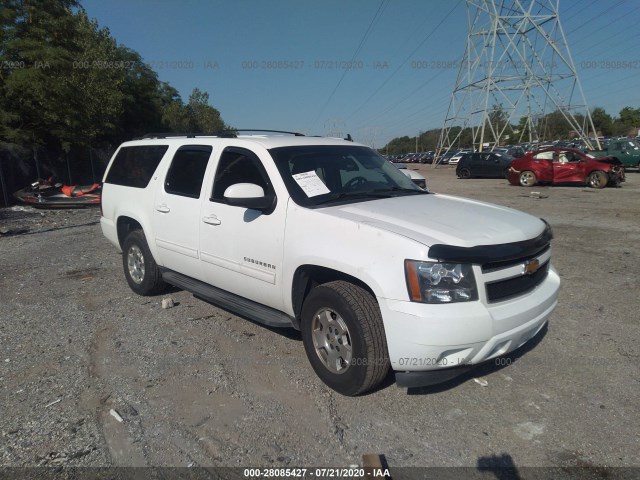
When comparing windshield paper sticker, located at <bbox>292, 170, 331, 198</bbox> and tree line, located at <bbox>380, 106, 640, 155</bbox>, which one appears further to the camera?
tree line, located at <bbox>380, 106, 640, 155</bbox>

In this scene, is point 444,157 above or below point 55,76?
below

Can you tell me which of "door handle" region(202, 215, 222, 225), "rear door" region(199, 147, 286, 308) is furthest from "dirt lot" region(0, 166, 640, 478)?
"door handle" region(202, 215, 222, 225)

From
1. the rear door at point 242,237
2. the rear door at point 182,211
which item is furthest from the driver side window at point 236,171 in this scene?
the rear door at point 182,211

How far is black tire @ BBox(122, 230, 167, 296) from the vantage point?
205 inches

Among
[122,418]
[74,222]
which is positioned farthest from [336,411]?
[74,222]

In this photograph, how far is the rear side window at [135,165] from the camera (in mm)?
5215

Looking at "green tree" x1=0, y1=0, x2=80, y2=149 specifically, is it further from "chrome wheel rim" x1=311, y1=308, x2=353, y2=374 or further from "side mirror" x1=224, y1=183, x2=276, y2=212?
"chrome wheel rim" x1=311, y1=308, x2=353, y2=374

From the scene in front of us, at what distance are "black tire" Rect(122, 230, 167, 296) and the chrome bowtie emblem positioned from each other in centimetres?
380

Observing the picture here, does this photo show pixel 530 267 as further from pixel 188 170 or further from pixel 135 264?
pixel 135 264

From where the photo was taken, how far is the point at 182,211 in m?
4.54

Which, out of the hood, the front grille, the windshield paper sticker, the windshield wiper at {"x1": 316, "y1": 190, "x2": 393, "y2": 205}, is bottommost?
the front grille

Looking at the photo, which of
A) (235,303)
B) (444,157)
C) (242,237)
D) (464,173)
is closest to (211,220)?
(242,237)

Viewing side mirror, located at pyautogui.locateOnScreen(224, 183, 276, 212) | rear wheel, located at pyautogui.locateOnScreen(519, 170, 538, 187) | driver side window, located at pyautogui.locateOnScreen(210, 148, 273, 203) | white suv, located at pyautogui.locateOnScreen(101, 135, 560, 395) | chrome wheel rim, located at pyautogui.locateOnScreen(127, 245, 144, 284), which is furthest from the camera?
rear wheel, located at pyautogui.locateOnScreen(519, 170, 538, 187)

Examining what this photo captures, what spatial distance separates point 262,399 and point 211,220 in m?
1.68
